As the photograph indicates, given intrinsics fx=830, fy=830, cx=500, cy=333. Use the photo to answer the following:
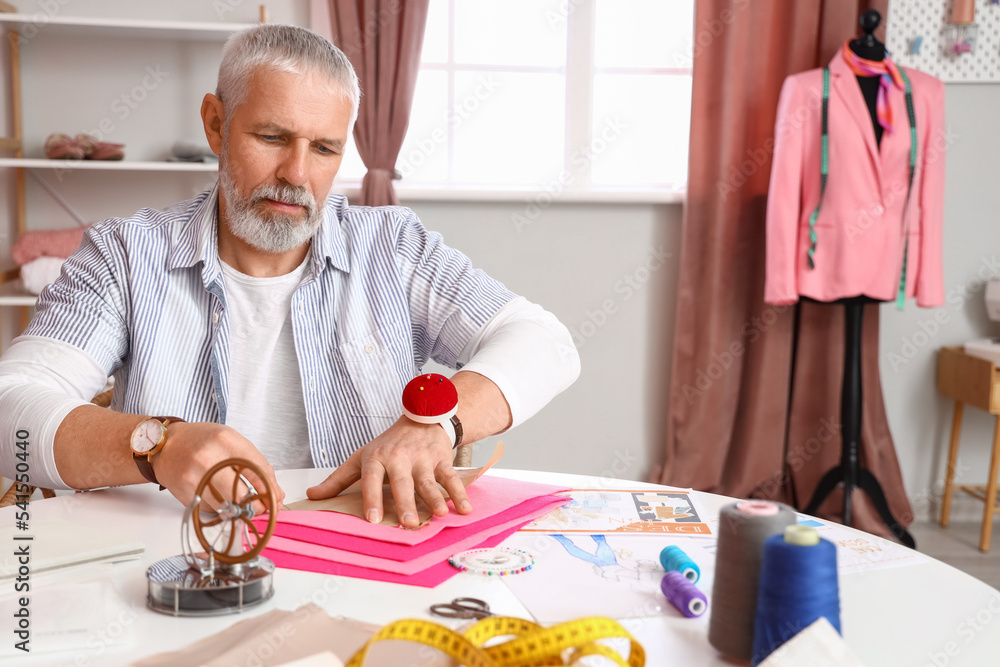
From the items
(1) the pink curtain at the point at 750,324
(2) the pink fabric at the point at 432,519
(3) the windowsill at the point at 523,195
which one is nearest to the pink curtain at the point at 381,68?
(3) the windowsill at the point at 523,195

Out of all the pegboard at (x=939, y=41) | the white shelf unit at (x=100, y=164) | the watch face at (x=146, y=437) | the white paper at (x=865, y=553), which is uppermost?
the pegboard at (x=939, y=41)

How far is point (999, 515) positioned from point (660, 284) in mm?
1644

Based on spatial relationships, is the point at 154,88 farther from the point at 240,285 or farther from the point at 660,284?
the point at 660,284

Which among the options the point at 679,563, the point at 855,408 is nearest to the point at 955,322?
the point at 855,408

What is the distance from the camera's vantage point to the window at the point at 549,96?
3.11m

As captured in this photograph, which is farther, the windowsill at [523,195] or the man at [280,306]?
the windowsill at [523,195]

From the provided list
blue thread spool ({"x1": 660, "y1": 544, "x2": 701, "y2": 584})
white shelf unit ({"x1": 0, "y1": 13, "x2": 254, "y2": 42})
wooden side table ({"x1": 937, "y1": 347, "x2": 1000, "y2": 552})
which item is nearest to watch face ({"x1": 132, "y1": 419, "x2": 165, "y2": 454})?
blue thread spool ({"x1": 660, "y1": 544, "x2": 701, "y2": 584})

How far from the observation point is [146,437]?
3.48 feet

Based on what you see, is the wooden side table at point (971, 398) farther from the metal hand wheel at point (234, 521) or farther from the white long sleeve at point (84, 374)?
the metal hand wheel at point (234, 521)

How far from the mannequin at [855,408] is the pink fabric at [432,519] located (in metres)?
1.99

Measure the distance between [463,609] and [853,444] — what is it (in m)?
2.40

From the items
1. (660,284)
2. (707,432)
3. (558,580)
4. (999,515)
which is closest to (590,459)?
(707,432)

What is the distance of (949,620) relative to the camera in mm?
794

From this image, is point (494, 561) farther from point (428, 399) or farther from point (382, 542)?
point (428, 399)
